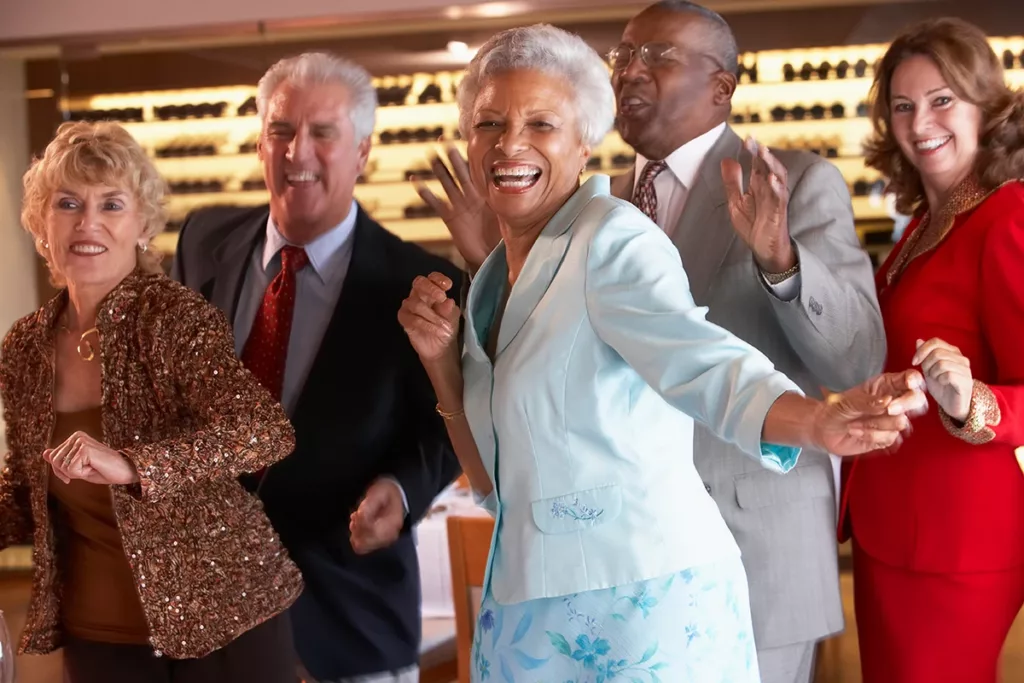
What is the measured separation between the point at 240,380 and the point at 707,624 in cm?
93

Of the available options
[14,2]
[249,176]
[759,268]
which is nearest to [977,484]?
[759,268]

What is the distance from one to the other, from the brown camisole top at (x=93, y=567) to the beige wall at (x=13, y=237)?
3.49 m

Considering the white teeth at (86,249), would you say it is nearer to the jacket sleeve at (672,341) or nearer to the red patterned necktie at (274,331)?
the red patterned necktie at (274,331)

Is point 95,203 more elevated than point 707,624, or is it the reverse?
point 95,203

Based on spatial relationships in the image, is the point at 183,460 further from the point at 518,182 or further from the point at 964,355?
the point at 964,355

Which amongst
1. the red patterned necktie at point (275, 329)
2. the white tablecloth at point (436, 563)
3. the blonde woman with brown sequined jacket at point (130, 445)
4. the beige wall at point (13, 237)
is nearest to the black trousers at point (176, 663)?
the blonde woman with brown sequined jacket at point (130, 445)

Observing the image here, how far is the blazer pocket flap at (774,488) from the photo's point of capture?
2.23 meters

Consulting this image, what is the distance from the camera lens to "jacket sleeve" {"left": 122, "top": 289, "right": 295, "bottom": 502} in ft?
6.17

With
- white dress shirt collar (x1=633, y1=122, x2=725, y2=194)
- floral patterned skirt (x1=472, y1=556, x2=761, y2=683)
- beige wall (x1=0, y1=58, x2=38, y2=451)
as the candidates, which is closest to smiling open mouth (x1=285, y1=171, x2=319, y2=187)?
white dress shirt collar (x1=633, y1=122, x2=725, y2=194)

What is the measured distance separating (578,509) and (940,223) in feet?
4.01

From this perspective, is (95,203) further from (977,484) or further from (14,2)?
(14,2)

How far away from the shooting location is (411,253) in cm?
261

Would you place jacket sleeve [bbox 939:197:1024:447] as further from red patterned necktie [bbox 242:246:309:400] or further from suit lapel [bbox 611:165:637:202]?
red patterned necktie [bbox 242:246:309:400]

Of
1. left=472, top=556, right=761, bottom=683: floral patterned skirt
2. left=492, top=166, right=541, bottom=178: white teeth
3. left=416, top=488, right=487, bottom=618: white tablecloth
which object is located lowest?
left=416, top=488, right=487, bottom=618: white tablecloth
